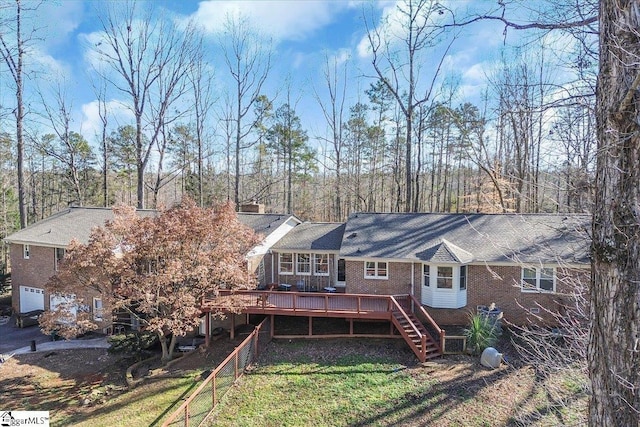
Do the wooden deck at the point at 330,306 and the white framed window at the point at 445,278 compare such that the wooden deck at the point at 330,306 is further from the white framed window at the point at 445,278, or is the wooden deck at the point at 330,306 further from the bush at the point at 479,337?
the white framed window at the point at 445,278

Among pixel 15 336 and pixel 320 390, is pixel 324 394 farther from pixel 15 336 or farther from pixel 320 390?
pixel 15 336

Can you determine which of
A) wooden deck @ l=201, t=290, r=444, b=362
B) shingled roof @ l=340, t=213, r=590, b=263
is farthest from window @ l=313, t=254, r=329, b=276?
wooden deck @ l=201, t=290, r=444, b=362

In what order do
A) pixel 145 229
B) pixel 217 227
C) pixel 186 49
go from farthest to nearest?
pixel 186 49
pixel 217 227
pixel 145 229

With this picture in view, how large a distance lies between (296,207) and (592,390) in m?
37.1

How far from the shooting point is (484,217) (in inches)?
713

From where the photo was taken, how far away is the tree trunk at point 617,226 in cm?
285

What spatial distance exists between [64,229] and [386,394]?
66.6ft

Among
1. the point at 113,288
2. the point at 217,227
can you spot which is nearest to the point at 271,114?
the point at 217,227

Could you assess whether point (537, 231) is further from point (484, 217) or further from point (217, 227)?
point (217, 227)

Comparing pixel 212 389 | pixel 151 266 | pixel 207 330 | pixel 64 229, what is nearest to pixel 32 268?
pixel 64 229

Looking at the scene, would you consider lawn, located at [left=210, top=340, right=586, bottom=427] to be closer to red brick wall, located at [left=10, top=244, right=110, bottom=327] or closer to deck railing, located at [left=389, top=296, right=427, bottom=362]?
deck railing, located at [left=389, top=296, right=427, bottom=362]

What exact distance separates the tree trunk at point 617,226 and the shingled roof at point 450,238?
1113 cm

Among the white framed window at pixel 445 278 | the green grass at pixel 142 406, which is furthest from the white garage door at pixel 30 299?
the white framed window at pixel 445 278

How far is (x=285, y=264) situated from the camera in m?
19.3
